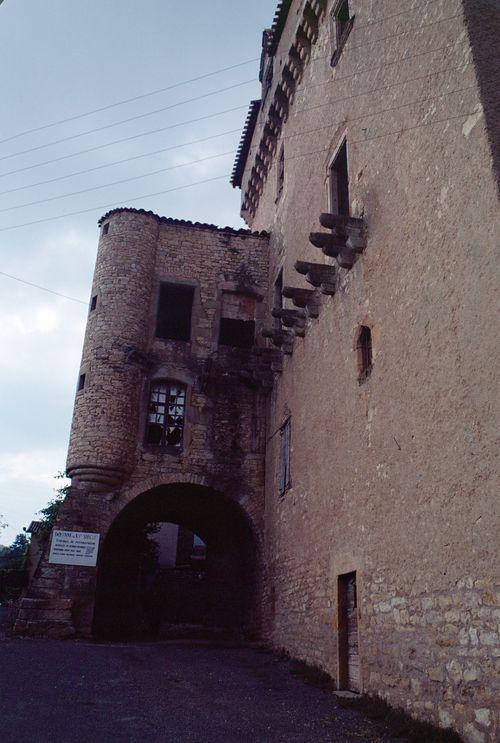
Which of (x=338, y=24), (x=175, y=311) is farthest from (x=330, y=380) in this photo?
(x=175, y=311)

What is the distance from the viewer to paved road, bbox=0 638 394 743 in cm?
492

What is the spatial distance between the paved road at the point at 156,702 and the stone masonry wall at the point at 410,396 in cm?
75

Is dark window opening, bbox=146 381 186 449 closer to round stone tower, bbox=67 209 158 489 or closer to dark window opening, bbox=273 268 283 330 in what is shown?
round stone tower, bbox=67 209 158 489

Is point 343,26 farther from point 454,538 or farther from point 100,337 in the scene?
point 454,538

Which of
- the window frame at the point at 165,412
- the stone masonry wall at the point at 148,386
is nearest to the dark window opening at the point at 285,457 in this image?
the stone masonry wall at the point at 148,386

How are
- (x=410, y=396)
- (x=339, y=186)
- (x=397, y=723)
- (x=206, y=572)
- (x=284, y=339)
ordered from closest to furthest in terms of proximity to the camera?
(x=397, y=723), (x=410, y=396), (x=339, y=186), (x=284, y=339), (x=206, y=572)

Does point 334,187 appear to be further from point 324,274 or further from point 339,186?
point 324,274

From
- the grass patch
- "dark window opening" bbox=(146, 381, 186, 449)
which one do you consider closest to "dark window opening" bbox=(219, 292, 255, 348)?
"dark window opening" bbox=(146, 381, 186, 449)

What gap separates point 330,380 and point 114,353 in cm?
598

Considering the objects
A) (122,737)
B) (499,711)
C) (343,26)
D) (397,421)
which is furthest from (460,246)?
(343,26)

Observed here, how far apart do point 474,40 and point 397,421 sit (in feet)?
12.4

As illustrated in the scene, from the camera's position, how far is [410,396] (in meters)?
6.17

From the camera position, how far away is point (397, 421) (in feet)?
21.0

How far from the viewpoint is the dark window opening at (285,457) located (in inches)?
435
